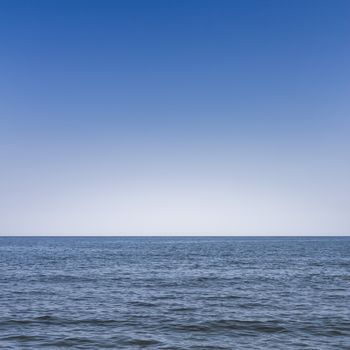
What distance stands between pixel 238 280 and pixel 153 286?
32.7 ft

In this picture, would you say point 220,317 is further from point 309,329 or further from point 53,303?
point 53,303

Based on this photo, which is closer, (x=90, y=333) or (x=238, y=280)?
(x=90, y=333)

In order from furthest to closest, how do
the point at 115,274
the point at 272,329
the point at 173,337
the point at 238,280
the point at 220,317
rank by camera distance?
1. the point at 115,274
2. the point at 238,280
3. the point at 220,317
4. the point at 272,329
5. the point at 173,337

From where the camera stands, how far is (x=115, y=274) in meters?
49.6

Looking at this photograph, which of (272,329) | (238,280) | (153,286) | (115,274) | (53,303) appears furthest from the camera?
(115,274)

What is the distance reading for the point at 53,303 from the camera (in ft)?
97.4

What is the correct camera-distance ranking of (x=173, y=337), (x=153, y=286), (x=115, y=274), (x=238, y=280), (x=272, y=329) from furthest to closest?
(x=115, y=274) → (x=238, y=280) → (x=153, y=286) → (x=272, y=329) → (x=173, y=337)

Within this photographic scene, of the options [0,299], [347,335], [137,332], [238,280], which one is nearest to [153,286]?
[238,280]

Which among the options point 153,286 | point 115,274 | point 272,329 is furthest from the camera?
point 115,274

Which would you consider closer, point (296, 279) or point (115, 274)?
point (296, 279)

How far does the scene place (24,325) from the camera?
23297 mm

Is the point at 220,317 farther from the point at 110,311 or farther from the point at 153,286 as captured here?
the point at 153,286

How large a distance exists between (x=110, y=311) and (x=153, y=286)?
41.3ft

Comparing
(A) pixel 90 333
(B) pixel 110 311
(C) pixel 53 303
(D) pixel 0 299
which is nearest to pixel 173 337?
(A) pixel 90 333
